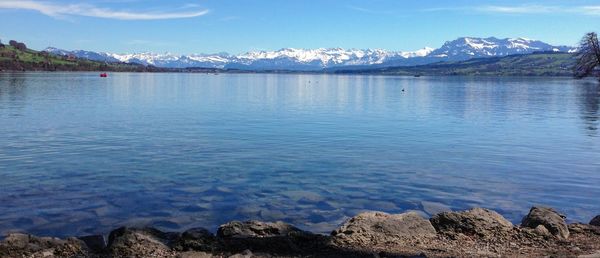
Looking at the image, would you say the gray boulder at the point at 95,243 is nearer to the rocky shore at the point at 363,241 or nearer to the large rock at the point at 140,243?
the rocky shore at the point at 363,241

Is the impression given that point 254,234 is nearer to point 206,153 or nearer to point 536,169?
point 206,153

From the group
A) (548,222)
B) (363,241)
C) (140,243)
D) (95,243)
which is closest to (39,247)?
(95,243)

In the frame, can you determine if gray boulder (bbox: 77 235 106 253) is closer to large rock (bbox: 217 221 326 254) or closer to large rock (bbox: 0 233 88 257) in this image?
large rock (bbox: 0 233 88 257)

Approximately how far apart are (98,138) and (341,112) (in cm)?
3599

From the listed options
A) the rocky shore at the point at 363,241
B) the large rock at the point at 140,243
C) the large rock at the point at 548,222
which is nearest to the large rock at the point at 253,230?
the rocky shore at the point at 363,241

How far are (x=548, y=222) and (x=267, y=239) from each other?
28.1ft

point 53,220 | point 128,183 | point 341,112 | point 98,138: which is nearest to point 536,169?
point 128,183

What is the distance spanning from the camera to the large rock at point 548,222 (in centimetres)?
1565

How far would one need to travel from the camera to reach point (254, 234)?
1491 cm

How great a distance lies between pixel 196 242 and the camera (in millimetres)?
13750

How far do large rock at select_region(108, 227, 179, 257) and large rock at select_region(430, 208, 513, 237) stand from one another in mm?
8003

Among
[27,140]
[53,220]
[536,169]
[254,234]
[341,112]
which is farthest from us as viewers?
[341,112]

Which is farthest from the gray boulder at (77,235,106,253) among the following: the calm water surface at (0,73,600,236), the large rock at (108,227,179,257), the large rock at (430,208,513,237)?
the large rock at (430,208,513,237)

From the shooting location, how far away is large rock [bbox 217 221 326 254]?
13391 mm
